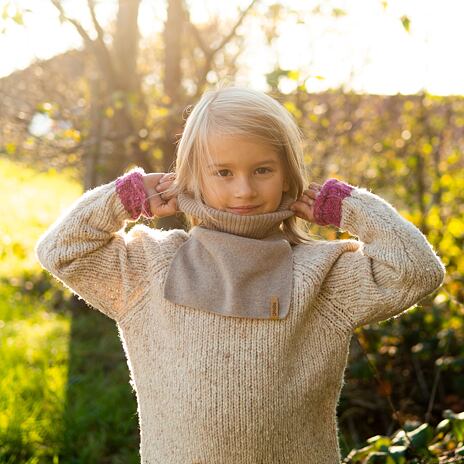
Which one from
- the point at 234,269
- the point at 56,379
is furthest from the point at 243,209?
the point at 56,379

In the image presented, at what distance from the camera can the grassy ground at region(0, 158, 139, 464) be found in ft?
11.2

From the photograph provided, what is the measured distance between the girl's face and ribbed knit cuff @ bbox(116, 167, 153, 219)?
0.21m

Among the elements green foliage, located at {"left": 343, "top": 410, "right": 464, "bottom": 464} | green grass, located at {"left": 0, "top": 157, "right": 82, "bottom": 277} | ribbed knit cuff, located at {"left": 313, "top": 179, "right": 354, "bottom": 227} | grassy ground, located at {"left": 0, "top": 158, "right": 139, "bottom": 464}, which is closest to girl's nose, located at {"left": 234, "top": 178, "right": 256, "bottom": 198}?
ribbed knit cuff, located at {"left": 313, "top": 179, "right": 354, "bottom": 227}

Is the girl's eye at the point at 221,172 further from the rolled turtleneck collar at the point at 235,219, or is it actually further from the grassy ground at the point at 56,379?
the grassy ground at the point at 56,379

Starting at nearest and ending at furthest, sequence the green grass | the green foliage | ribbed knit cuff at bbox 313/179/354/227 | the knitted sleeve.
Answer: the knitted sleeve < ribbed knit cuff at bbox 313/179/354/227 < the green foliage < the green grass

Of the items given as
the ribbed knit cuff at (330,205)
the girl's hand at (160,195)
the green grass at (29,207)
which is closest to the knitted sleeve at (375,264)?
the ribbed knit cuff at (330,205)

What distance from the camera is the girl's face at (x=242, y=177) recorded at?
78.8 inches

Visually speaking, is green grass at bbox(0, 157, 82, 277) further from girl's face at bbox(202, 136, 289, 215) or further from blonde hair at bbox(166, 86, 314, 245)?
girl's face at bbox(202, 136, 289, 215)

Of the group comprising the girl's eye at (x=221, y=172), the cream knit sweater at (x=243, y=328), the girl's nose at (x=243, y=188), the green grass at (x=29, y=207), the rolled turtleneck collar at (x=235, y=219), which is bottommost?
the green grass at (x=29, y=207)

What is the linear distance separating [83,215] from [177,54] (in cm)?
249

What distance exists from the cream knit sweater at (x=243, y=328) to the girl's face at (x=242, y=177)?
0.21 meters

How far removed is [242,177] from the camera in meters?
1.99

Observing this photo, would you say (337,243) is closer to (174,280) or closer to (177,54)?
(174,280)

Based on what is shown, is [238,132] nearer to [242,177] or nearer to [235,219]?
[242,177]
